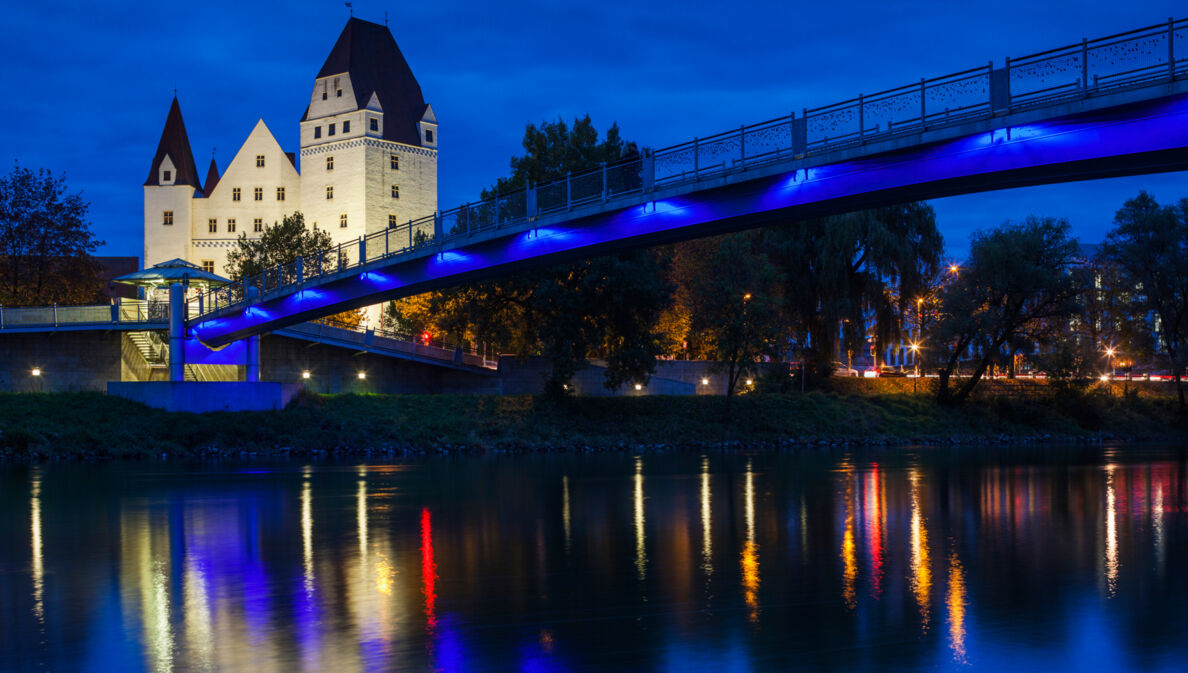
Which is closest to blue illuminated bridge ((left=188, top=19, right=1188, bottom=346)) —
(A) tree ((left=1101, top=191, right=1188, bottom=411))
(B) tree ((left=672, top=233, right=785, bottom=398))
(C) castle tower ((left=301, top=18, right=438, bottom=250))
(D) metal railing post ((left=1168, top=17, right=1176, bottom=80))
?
(D) metal railing post ((left=1168, top=17, right=1176, bottom=80))

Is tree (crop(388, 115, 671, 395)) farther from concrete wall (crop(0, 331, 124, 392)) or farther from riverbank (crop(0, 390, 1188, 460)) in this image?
concrete wall (crop(0, 331, 124, 392))

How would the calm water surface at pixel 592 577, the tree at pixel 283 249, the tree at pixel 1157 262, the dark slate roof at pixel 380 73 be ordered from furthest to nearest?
1. the dark slate roof at pixel 380 73
2. the tree at pixel 283 249
3. the tree at pixel 1157 262
4. the calm water surface at pixel 592 577

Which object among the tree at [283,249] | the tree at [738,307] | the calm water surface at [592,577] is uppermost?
the tree at [283,249]

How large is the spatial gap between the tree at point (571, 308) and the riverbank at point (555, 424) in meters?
2.94

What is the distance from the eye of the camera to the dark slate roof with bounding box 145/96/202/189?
108500 millimetres

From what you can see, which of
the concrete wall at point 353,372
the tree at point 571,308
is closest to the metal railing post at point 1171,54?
the tree at point 571,308

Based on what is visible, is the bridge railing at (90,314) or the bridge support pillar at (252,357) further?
the bridge railing at (90,314)

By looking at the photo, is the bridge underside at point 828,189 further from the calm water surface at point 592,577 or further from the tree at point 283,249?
the tree at point 283,249

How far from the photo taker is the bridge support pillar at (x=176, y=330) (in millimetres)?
51594

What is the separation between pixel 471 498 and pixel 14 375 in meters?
38.3

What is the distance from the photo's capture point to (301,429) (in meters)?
48.8

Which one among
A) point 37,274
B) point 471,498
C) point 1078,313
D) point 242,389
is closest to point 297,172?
point 37,274

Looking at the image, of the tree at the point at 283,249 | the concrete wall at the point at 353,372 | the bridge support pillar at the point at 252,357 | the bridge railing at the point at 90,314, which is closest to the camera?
the bridge support pillar at the point at 252,357

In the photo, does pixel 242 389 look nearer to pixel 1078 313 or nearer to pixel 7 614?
pixel 7 614
